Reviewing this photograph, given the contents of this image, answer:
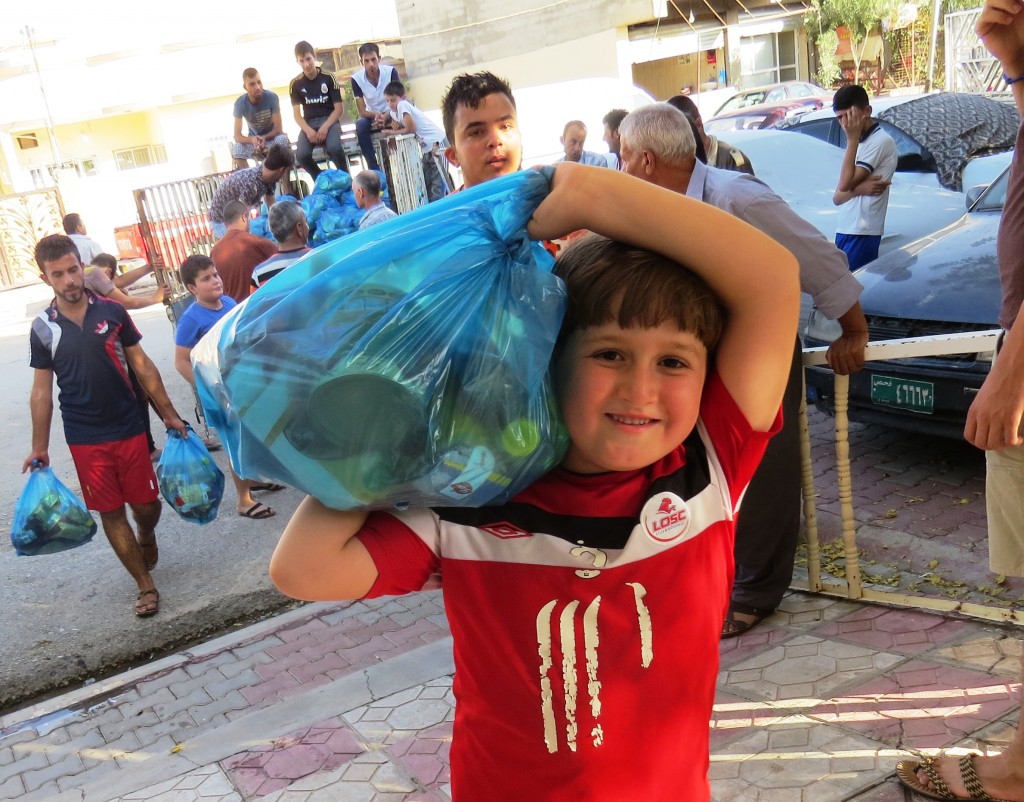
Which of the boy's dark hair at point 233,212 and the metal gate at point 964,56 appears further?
the metal gate at point 964,56

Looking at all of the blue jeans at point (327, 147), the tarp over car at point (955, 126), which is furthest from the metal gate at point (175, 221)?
the tarp over car at point (955, 126)

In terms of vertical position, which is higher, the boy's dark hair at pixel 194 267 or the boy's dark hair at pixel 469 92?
the boy's dark hair at pixel 469 92

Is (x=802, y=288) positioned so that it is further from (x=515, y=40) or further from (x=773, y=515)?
(x=515, y=40)

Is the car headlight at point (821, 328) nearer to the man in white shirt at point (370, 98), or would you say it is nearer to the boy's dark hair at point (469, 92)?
the boy's dark hair at point (469, 92)

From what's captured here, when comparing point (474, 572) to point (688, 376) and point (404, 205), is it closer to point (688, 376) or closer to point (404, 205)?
point (688, 376)

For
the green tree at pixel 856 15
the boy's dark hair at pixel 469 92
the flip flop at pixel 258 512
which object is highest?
the green tree at pixel 856 15

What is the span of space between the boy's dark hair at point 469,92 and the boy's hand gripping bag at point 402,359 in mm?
2339

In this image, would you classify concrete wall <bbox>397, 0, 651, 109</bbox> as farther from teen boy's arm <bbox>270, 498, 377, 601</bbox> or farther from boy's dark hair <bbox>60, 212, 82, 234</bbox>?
teen boy's arm <bbox>270, 498, 377, 601</bbox>

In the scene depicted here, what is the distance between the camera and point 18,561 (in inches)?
234

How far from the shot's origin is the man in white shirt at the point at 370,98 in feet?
37.4

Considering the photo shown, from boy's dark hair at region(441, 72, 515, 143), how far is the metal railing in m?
1.51

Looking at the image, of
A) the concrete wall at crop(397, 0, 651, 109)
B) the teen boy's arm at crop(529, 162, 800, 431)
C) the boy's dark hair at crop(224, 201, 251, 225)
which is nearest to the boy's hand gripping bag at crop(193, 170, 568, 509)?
the teen boy's arm at crop(529, 162, 800, 431)

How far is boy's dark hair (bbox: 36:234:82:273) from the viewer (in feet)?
16.1

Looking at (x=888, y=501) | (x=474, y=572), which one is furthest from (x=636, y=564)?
(x=888, y=501)
